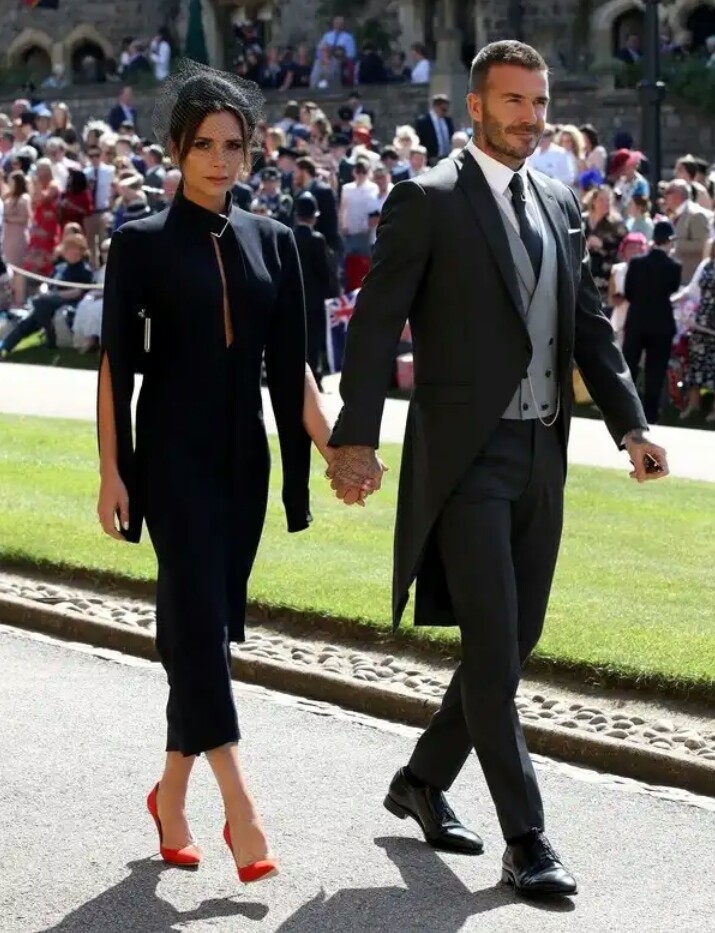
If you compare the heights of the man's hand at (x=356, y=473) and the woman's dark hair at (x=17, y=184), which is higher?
the woman's dark hair at (x=17, y=184)

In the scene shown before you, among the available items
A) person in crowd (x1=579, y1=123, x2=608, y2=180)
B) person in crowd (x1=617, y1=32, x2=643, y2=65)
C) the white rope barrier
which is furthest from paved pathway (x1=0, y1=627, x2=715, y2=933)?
person in crowd (x1=617, y1=32, x2=643, y2=65)

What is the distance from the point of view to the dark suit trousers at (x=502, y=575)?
17.6ft

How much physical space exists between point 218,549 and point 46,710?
84.3 inches

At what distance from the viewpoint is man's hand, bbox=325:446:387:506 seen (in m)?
5.43

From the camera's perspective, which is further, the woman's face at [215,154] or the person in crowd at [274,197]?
the person in crowd at [274,197]

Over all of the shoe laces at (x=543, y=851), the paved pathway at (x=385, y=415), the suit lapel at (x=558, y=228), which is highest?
the suit lapel at (x=558, y=228)

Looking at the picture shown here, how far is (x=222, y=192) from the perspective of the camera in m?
5.54

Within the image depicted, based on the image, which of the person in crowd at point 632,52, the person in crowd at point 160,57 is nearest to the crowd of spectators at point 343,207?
the person in crowd at point 632,52

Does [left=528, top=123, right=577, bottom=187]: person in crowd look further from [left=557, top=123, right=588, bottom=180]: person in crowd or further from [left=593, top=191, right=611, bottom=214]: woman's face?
[left=593, top=191, right=611, bottom=214]: woman's face

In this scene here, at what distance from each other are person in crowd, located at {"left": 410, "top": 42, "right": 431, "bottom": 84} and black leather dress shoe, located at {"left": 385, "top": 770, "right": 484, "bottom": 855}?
34815 millimetres

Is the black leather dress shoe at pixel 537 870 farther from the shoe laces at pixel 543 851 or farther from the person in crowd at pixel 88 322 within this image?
the person in crowd at pixel 88 322

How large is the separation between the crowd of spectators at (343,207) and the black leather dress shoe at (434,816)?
10.8 meters

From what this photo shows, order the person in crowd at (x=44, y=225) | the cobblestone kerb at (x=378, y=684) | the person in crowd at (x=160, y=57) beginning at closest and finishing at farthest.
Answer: the cobblestone kerb at (x=378, y=684)
the person in crowd at (x=44, y=225)
the person in crowd at (x=160, y=57)

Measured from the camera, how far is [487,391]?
5395mm
